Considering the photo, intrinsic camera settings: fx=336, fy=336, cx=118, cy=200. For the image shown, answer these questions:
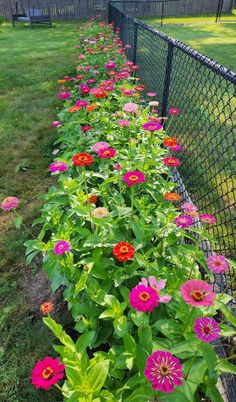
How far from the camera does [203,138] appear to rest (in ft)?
8.87

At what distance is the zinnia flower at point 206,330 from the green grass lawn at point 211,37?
688 centimetres

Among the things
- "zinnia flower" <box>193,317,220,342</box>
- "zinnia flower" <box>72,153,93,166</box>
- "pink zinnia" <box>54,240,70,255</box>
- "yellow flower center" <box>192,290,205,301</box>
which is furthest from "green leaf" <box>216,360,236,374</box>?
"zinnia flower" <box>72,153,93,166</box>

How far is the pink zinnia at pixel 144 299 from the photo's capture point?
3.28ft

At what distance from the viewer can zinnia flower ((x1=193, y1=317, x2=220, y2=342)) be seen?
0.96 metres

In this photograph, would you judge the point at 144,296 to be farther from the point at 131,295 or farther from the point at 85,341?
the point at 85,341

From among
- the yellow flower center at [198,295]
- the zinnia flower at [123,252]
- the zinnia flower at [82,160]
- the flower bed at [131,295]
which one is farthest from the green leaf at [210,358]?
the zinnia flower at [82,160]

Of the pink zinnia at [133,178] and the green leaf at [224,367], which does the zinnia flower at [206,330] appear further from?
the pink zinnia at [133,178]

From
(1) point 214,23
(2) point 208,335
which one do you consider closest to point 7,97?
(2) point 208,335

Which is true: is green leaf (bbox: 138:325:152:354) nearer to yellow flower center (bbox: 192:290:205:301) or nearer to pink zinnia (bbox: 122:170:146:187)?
yellow flower center (bbox: 192:290:205:301)

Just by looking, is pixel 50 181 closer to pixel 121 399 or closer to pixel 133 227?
pixel 133 227

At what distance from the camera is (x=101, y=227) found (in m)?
1.65

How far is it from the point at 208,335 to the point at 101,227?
0.80 meters

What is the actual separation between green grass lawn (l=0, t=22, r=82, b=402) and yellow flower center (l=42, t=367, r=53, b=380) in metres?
0.76

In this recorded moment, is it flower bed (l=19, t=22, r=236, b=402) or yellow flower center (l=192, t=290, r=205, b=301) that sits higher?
yellow flower center (l=192, t=290, r=205, b=301)
